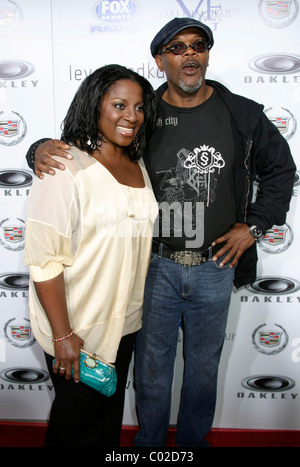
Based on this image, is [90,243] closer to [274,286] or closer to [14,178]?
[14,178]

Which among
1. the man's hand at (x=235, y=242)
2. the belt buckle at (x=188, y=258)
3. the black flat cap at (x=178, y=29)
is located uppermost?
the black flat cap at (x=178, y=29)

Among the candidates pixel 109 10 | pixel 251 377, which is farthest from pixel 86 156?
pixel 251 377

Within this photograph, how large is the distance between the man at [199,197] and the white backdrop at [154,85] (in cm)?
21

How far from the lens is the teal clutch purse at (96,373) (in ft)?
3.93

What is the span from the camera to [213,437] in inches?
78.3

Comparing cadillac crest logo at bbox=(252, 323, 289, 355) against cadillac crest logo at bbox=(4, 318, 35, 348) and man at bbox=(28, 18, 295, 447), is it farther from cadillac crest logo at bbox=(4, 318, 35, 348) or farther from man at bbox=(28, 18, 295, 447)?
cadillac crest logo at bbox=(4, 318, 35, 348)

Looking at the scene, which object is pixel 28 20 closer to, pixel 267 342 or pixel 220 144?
pixel 220 144

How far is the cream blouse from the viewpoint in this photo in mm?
1084

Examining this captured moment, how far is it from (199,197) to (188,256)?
0.74 ft

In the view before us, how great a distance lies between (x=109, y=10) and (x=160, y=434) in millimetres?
1809

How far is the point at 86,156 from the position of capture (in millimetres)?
1180

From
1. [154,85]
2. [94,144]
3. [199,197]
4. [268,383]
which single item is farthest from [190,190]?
[268,383]

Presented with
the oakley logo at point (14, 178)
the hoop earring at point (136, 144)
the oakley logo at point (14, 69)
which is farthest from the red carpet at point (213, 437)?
the oakley logo at point (14, 69)

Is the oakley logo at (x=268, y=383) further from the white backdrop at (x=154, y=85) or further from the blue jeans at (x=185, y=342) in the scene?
the blue jeans at (x=185, y=342)
